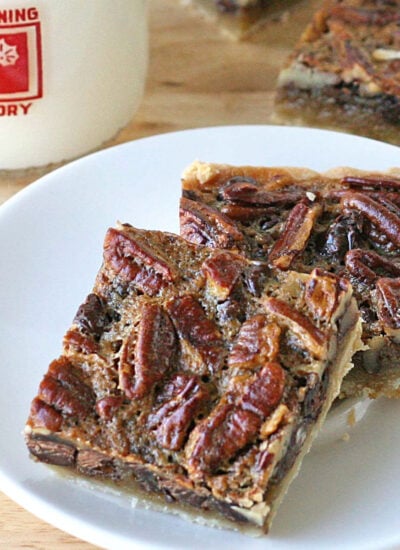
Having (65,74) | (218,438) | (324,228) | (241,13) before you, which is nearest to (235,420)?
(218,438)

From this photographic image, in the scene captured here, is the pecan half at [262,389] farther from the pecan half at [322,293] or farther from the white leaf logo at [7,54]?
the white leaf logo at [7,54]

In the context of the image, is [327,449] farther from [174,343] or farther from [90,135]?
[90,135]

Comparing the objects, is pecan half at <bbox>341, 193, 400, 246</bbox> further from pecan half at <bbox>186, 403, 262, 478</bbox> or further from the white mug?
the white mug

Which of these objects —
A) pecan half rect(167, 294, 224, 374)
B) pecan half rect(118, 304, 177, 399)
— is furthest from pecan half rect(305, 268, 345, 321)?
pecan half rect(118, 304, 177, 399)

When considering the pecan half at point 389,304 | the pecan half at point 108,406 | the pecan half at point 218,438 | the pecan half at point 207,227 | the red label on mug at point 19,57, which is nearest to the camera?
the pecan half at point 218,438

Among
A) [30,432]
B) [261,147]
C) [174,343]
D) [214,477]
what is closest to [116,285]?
[174,343]

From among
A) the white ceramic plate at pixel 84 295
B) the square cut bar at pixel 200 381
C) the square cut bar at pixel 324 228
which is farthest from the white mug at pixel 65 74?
the square cut bar at pixel 200 381

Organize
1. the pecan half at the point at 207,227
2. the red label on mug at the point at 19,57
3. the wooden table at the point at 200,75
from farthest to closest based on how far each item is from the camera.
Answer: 1. the wooden table at the point at 200,75
2. the red label on mug at the point at 19,57
3. the pecan half at the point at 207,227
